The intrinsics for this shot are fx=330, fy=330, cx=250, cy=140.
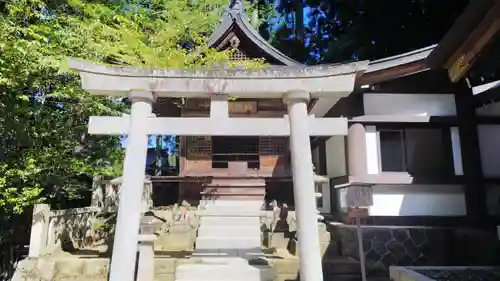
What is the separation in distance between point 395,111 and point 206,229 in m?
5.86

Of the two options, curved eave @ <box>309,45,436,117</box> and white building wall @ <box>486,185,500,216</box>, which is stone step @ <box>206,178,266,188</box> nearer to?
curved eave @ <box>309,45,436,117</box>

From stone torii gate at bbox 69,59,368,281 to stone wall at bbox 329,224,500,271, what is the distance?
3053 millimetres

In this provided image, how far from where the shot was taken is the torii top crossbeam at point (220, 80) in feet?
17.5

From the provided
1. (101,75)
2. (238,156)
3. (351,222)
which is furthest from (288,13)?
(101,75)

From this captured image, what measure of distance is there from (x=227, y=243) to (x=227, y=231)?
23.8 inches

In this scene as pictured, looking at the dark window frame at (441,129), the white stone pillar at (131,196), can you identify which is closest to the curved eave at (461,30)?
the dark window frame at (441,129)

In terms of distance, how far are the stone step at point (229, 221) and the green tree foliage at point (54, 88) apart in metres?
3.68

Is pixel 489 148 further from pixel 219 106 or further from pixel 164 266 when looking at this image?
pixel 164 266

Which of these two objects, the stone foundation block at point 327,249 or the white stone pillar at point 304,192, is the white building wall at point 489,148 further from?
the white stone pillar at point 304,192

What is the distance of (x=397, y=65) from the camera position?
7.50m

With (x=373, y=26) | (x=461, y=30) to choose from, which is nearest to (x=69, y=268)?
(x=461, y=30)

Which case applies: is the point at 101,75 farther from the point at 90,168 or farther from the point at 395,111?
the point at 395,111

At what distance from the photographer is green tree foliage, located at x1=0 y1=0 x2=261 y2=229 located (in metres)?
7.79

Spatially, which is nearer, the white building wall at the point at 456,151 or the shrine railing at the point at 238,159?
the white building wall at the point at 456,151
